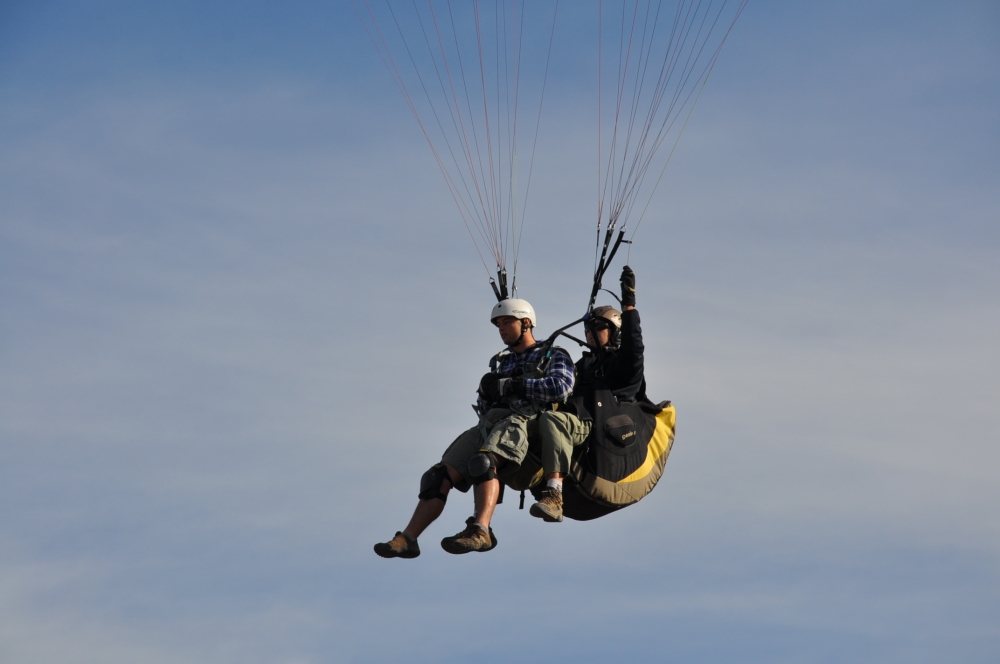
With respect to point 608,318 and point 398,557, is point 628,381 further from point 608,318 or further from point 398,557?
point 398,557

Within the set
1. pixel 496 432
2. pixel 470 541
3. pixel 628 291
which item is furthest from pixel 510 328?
pixel 470 541

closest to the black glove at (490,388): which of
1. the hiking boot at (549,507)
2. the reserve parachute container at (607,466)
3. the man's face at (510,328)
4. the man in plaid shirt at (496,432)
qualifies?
the man in plaid shirt at (496,432)

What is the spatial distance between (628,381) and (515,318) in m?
1.09

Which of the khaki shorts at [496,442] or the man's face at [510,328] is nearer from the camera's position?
the khaki shorts at [496,442]

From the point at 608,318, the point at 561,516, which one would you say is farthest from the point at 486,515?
the point at 608,318

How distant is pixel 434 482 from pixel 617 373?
177 cm

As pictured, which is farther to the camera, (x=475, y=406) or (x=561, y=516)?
(x=475, y=406)

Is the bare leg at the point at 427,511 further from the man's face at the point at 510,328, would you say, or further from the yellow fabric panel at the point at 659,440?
the yellow fabric panel at the point at 659,440

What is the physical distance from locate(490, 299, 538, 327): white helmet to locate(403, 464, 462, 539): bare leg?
4.46ft

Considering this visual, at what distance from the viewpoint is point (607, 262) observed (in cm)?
1125

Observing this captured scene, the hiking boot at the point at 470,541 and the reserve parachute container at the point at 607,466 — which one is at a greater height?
the reserve parachute container at the point at 607,466

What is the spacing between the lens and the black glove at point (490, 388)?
35.3 ft

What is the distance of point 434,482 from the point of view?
10570 mm

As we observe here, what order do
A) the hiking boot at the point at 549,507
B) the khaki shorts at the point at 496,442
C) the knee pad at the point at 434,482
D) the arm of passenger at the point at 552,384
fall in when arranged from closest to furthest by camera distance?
the hiking boot at the point at 549,507 < the khaki shorts at the point at 496,442 < the arm of passenger at the point at 552,384 < the knee pad at the point at 434,482
